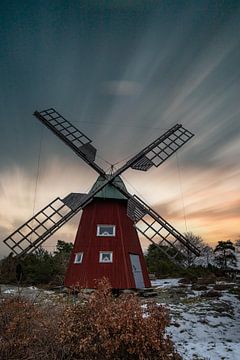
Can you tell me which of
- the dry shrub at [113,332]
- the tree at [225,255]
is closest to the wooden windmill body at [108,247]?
the dry shrub at [113,332]

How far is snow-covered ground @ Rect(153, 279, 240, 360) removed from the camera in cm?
840

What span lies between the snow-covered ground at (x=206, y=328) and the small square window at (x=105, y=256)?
4445mm

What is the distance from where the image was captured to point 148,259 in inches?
1575

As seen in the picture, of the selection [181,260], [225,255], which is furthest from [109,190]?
[225,255]

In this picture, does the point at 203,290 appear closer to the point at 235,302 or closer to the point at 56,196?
the point at 235,302

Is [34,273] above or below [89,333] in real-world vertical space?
above

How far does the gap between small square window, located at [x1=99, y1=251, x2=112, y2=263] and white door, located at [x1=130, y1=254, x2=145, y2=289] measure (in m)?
1.44

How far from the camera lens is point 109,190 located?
1872 centimetres

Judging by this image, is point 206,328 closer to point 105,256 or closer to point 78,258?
point 105,256

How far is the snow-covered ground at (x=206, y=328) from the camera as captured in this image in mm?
8398

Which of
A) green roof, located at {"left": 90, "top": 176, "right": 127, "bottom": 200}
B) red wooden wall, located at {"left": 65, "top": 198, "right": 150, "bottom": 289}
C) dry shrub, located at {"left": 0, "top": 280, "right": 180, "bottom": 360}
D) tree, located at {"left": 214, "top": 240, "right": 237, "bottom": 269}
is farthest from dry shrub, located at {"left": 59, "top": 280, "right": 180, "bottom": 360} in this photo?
tree, located at {"left": 214, "top": 240, "right": 237, "bottom": 269}

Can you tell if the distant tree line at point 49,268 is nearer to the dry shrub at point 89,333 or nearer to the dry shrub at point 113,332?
the dry shrub at point 89,333

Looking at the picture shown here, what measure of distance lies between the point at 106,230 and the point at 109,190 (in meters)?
2.61

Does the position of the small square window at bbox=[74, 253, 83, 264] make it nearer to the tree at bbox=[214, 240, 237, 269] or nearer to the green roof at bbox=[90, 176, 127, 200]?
the green roof at bbox=[90, 176, 127, 200]
